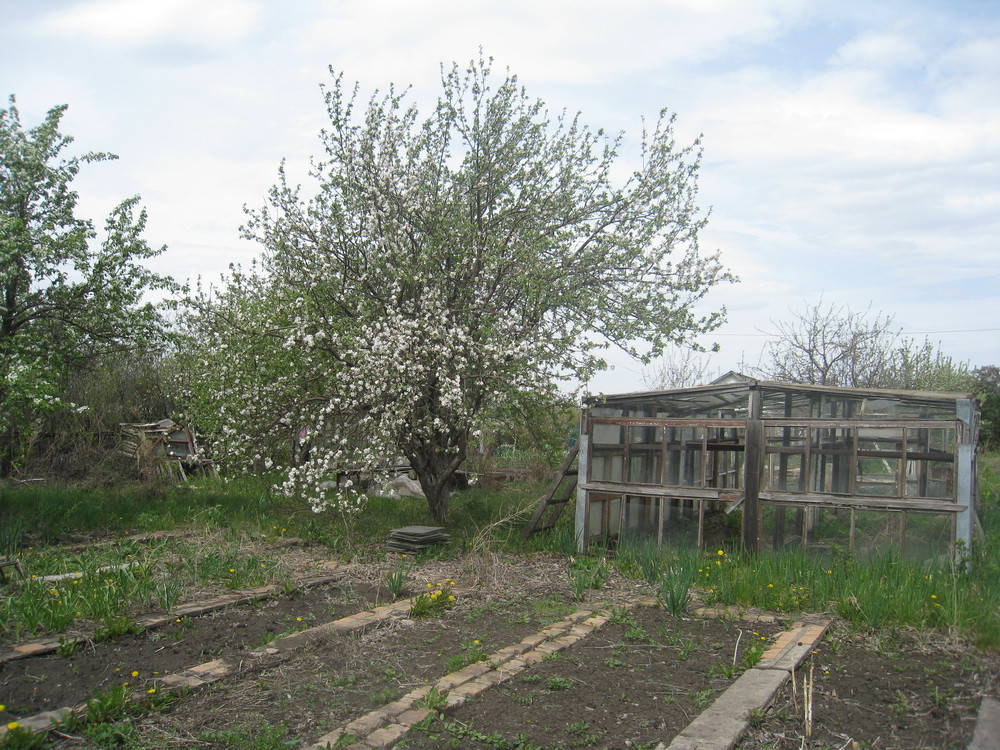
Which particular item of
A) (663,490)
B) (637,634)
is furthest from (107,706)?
(663,490)

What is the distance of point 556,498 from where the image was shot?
434 inches

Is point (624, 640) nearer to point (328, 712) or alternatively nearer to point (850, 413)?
point (328, 712)

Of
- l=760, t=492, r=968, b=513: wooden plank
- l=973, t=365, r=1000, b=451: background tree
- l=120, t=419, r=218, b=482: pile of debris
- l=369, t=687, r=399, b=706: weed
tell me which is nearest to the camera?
l=369, t=687, r=399, b=706: weed

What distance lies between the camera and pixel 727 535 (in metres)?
11.8

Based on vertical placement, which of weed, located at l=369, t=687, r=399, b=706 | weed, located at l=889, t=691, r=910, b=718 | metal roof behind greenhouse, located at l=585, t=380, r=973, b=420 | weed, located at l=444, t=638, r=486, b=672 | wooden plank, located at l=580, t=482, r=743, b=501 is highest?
metal roof behind greenhouse, located at l=585, t=380, r=973, b=420

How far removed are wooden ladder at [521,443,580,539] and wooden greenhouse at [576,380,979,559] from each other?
0.33 m

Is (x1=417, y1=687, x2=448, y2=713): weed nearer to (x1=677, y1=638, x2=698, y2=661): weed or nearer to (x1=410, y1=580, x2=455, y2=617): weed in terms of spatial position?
(x1=677, y1=638, x2=698, y2=661): weed

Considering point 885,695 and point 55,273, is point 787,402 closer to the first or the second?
point 885,695

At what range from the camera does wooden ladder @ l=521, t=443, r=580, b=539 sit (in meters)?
10.5

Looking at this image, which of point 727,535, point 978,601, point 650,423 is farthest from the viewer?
point 727,535

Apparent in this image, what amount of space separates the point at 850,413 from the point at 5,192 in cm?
1204

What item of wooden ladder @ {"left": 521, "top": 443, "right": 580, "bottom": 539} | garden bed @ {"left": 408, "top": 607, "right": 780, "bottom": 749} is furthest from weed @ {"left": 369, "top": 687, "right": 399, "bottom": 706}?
wooden ladder @ {"left": 521, "top": 443, "right": 580, "bottom": 539}

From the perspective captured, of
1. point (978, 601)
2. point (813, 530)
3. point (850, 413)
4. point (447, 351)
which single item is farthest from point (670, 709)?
point (813, 530)

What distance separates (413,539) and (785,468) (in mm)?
5395
